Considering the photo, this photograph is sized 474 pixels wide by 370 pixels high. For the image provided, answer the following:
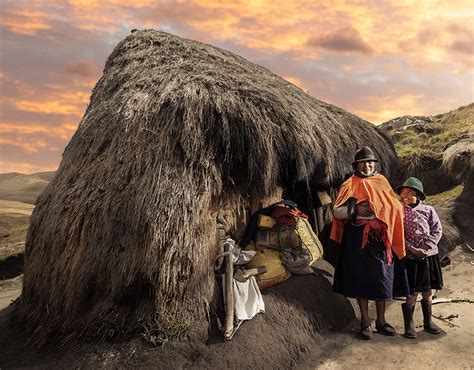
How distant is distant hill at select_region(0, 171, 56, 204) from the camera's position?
50787 millimetres

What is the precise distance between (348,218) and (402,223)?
26.8 inches

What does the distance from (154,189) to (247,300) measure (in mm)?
1785

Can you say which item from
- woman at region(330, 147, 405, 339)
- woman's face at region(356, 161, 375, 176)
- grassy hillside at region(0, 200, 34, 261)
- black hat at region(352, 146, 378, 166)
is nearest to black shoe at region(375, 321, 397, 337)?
woman at region(330, 147, 405, 339)

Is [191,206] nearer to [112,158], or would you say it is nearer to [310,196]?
[112,158]

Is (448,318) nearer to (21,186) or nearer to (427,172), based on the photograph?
(427,172)

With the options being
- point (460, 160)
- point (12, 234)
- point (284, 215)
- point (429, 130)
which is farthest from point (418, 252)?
point (429, 130)

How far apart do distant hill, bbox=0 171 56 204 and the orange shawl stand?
47.8 meters

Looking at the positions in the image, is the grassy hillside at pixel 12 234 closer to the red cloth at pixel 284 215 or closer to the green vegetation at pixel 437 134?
the red cloth at pixel 284 215

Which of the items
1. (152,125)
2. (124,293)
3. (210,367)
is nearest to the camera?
(210,367)

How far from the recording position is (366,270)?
16.1 ft

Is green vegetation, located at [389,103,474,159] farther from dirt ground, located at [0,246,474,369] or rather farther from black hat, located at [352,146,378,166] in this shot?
black hat, located at [352,146,378,166]

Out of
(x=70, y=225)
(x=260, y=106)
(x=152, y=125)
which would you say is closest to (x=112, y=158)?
(x=152, y=125)

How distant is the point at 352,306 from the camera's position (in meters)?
5.96

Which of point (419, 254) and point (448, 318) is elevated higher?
point (419, 254)
